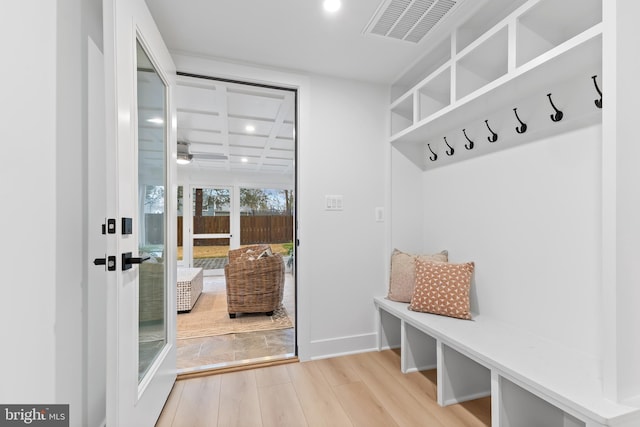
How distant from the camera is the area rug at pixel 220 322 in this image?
3046mm

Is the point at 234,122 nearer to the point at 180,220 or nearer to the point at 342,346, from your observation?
the point at 342,346

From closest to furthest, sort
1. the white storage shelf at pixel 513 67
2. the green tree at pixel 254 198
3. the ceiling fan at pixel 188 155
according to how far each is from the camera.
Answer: the white storage shelf at pixel 513 67 < the ceiling fan at pixel 188 155 < the green tree at pixel 254 198

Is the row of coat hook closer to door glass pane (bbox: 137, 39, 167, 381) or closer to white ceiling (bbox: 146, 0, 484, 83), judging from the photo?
white ceiling (bbox: 146, 0, 484, 83)

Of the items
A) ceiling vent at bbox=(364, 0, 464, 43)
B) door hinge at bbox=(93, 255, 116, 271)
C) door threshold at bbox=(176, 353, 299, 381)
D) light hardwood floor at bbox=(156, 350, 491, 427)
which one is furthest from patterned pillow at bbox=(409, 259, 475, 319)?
door hinge at bbox=(93, 255, 116, 271)

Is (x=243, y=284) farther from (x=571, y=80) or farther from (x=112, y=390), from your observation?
(x=571, y=80)

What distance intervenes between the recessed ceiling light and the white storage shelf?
0.78 m

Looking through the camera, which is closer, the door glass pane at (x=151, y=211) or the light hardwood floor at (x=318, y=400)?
the door glass pane at (x=151, y=211)

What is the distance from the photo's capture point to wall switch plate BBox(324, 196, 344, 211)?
2453 millimetres

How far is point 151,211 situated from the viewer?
163 cm

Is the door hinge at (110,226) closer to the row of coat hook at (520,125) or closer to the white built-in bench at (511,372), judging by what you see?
the white built-in bench at (511,372)

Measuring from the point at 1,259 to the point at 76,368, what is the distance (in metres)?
0.61

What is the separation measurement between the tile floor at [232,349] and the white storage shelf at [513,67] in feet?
7.17

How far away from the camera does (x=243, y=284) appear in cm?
341

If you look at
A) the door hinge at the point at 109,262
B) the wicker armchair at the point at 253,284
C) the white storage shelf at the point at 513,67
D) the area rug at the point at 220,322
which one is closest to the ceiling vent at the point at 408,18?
the white storage shelf at the point at 513,67
